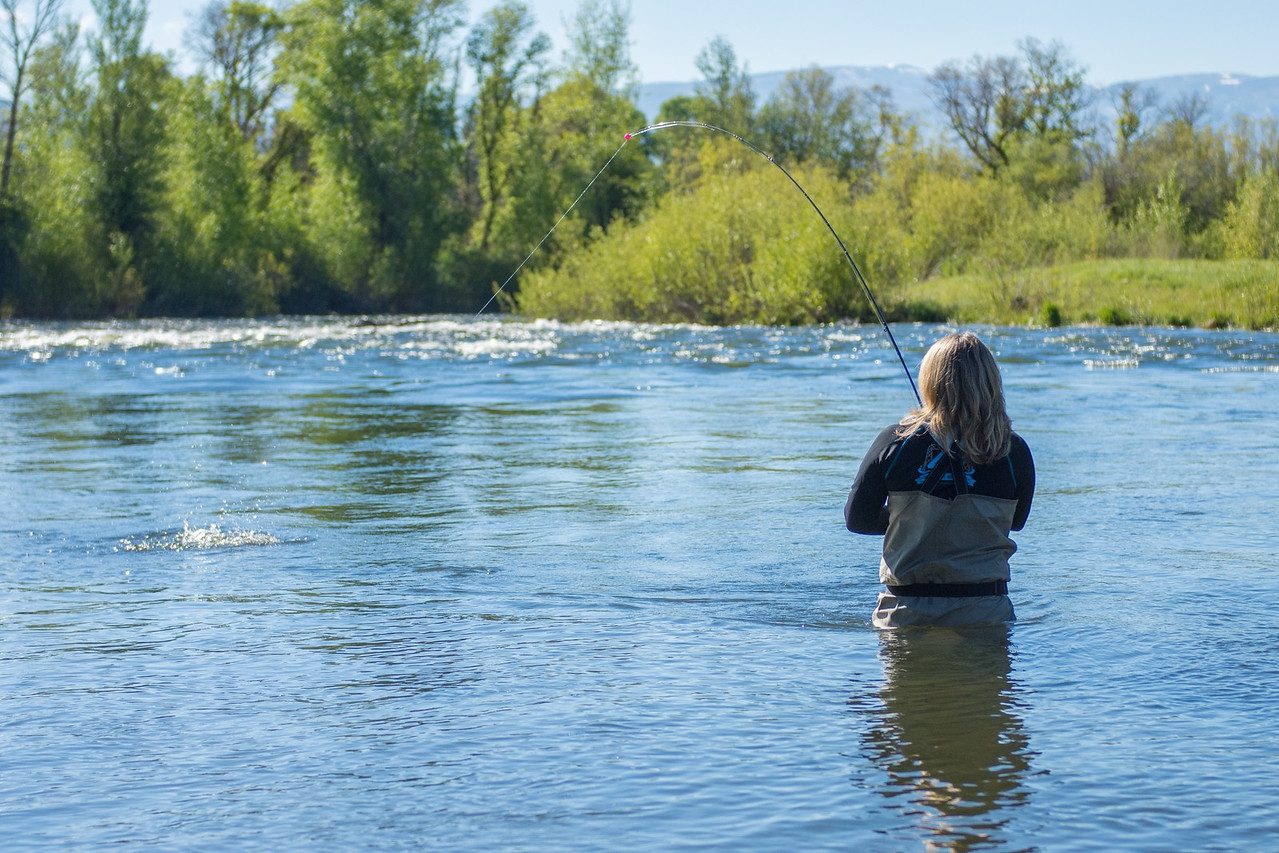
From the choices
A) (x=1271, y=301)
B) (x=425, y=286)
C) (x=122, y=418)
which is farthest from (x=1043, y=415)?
(x=425, y=286)

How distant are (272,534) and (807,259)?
27.5 meters

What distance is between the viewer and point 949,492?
5047mm

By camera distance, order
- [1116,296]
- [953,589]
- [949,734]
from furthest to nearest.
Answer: [1116,296]
[953,589]
[949,734]

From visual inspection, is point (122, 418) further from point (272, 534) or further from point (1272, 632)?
point (1272, 632)

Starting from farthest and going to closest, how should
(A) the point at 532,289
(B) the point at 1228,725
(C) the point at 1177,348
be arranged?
(A) the point at 532,289, (C) the point at 1177,348, (B) the point at 1228,725

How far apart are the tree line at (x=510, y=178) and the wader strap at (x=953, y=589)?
29.9 meters

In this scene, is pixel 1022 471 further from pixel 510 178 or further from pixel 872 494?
pixel 510 178

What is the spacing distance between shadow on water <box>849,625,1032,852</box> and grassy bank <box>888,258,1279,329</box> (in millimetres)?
25657

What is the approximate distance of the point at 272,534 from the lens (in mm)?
8578

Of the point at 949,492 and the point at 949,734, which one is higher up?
the point at 949,492

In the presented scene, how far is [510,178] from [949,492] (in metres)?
60.7

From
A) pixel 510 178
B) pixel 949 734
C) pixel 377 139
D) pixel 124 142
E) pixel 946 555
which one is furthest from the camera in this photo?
pixel 510 178

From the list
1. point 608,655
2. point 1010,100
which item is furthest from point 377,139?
point 608,655

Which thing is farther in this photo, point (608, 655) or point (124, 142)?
point (124, 142)
